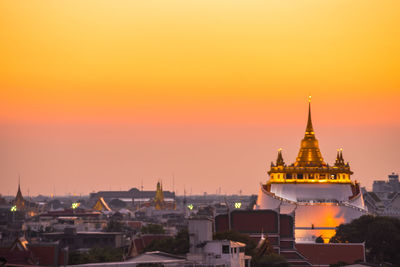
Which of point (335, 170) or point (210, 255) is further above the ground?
point (335, 170)

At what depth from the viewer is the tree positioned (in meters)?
149

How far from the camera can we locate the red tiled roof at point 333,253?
145m

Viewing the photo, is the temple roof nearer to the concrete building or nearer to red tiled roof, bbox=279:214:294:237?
red tiled roof, bbox=279:214:294:237

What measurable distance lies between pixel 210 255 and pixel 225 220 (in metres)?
44.8

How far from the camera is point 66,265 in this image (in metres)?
116

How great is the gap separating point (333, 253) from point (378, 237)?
668 cm

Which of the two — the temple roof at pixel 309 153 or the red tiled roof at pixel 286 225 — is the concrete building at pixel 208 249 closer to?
the red tiled roof at pixel 286 225

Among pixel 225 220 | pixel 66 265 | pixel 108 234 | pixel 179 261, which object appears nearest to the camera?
pixel 179 261

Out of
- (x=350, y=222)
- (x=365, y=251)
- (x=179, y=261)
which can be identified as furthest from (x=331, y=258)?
(x=179, y=261)

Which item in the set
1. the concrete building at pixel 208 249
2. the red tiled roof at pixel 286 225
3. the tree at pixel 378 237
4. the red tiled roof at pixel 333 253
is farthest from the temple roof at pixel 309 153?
the concrete building at pixel 208 249

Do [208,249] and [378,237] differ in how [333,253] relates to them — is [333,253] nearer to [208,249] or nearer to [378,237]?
[378,237]

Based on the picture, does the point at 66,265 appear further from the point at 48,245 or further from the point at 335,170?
the point at 335,170

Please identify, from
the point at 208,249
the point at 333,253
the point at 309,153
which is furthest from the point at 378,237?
the point at 309,153

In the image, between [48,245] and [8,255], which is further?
[48,245]
